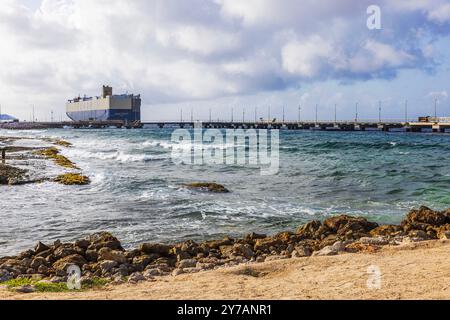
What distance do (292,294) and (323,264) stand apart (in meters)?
2.27

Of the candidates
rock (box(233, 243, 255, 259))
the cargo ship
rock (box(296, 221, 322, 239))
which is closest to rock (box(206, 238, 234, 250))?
rock (box(233, 243, 255, 259))

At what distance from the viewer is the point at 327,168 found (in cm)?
3212

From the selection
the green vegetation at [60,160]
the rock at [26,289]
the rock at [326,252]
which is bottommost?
the rock at [326,252]

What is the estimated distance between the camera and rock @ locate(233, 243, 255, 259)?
1080 centimetres

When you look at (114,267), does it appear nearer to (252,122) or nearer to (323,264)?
(323,264)

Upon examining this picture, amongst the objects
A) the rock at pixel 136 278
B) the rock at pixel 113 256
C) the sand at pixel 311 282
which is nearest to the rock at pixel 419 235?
the sand at pixel 311 282

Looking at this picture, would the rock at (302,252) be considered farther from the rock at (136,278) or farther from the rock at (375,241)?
the rock at (136,278)

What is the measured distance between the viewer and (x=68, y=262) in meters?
9.95

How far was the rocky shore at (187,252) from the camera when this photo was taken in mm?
9391

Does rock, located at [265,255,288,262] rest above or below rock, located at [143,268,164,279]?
below

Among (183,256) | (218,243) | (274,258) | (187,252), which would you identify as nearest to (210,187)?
(218,243)

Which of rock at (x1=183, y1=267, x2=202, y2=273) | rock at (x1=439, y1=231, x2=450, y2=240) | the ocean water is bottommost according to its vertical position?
the ocean water

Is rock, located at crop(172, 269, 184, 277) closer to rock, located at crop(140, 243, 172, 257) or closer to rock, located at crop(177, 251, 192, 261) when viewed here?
rock, located at crop(177, 251, 192, 261)
